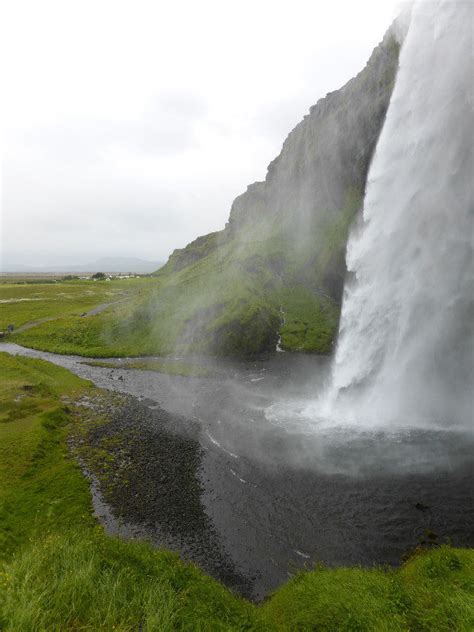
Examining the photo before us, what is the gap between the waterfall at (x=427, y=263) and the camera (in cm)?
3934

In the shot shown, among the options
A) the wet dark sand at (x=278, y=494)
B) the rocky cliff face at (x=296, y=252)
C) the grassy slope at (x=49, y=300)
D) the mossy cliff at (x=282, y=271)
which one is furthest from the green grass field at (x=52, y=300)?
the wet dark sand at (x=278, y=494)

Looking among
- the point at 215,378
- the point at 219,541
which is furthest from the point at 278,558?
the point at 215,378

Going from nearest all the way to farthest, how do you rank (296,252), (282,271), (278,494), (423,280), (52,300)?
(278,494) < (423,280) < (282,271) < (296,252) < (52,300)

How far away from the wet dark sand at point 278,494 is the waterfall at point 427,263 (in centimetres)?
713

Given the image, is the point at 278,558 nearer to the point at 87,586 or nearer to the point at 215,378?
the point at 87,586

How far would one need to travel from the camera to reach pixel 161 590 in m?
13.6

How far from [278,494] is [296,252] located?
8897cm

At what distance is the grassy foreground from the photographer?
409 inches

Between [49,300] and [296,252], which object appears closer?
[296,252]

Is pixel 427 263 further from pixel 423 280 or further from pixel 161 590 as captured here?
pixel 161 590

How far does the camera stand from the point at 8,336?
266 feet

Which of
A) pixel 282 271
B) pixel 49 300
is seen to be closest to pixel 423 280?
pixel 282 271

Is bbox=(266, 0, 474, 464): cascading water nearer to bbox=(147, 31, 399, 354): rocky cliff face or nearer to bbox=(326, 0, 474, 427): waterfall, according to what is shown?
bbox=(326, 0, 474, 427): waterfall

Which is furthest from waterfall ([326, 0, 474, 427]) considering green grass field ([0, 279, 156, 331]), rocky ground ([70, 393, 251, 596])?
green grass field ([0, 279, 156, 331])
